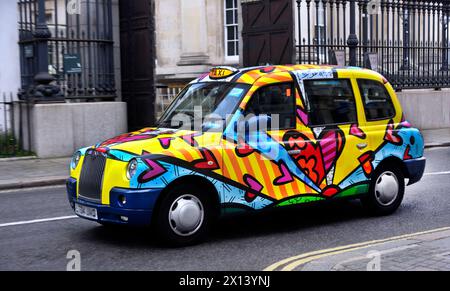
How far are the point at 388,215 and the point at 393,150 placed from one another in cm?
84

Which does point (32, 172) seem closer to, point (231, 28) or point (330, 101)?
point (330, 101)

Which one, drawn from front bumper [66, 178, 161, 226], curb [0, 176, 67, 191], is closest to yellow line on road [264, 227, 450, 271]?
front bumper [66, 178, 161, 226]

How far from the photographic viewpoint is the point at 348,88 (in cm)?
842

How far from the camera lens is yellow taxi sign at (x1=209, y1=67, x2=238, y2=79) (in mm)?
8062

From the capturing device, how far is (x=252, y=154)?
293 inches

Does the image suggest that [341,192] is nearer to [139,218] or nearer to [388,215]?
[388,215]

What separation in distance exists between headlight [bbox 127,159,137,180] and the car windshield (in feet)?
3.32

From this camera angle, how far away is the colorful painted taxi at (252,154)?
696 centimetres

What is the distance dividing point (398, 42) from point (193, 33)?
12.1 metres

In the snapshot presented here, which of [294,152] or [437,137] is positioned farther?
[437,137]

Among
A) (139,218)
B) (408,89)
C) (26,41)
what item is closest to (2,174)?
(26,41)

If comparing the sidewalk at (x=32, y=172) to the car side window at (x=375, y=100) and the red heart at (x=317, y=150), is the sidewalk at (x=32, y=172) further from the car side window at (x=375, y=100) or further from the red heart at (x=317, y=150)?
the car side window at (x=375, y=100)

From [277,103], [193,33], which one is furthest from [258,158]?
[193,33]

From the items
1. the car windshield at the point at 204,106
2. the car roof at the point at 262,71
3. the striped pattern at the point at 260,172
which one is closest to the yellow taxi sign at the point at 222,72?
the car roof at the point at 262,71
